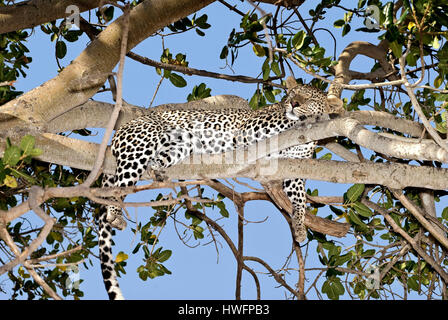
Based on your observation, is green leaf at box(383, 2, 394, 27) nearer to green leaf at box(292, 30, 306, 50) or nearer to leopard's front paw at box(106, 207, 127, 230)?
green leaf at box(292, 30, 306, 50)

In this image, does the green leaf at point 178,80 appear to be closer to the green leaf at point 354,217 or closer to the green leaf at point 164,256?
the green leaf at point 164,256

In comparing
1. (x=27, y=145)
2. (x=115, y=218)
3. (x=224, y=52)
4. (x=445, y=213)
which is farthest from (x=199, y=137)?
(x=445, y=213)

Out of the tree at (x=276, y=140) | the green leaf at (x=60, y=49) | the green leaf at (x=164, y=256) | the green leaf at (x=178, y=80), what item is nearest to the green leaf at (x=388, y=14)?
the tree at (x=276, y=140)

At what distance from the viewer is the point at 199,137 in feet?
19.6

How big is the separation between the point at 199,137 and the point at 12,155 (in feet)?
6.98

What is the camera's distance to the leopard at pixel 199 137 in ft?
17.9

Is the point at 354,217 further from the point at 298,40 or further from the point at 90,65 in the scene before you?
the point at 90,65

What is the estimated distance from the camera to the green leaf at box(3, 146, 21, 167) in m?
4.16

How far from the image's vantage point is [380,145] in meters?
5.04

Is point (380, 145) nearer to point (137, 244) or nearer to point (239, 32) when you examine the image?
point (239, 32)

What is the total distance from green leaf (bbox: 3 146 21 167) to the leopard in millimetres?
1238

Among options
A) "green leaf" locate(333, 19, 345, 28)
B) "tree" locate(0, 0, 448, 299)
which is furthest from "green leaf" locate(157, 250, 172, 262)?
"green leaf" locate(333, 19, 345, 28)
